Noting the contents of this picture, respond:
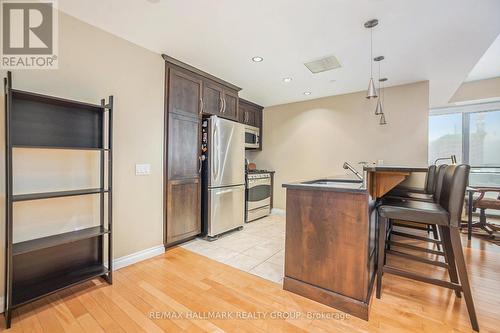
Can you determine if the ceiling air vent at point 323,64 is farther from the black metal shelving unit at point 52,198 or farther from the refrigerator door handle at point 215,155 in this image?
the black metal shelving unit at point 52,198

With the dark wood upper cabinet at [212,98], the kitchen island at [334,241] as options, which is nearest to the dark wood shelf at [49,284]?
the kitchen island at [334,241]

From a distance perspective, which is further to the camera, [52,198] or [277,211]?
[277,211]

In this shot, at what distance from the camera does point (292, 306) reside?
1854 millimetres

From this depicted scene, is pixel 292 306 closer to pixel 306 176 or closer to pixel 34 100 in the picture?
pixel 34 100

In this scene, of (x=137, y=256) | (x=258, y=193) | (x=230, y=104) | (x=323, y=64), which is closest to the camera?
(x=137, y=256)

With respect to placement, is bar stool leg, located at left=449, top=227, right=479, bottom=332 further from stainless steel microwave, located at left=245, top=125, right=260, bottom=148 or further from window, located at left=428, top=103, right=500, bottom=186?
window, located at left=428, top=103, right=500, bottom=186

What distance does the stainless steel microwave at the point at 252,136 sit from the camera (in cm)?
490

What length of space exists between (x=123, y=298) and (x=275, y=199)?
12.5ft

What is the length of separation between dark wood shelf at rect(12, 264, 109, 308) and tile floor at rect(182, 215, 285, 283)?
1.19 m

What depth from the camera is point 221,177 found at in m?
3.51

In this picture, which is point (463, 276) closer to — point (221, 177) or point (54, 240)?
point (221, 177)

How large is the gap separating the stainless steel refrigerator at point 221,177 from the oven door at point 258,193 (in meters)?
0.54

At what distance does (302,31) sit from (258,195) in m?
3.09

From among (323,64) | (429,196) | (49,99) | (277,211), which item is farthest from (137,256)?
(429,196)
